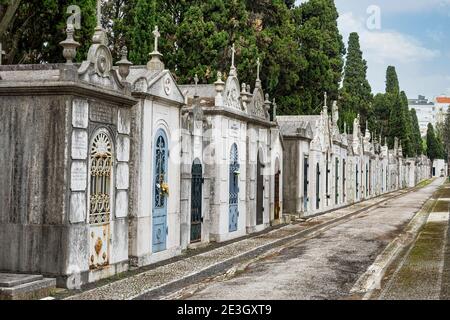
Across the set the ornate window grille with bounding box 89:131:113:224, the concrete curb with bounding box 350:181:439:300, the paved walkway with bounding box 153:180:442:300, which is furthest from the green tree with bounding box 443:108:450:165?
the ornate window grille with bounding box 89:131:113:224

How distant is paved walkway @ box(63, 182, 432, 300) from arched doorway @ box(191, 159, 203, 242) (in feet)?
2.60

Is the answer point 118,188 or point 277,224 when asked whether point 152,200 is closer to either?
point 118,188

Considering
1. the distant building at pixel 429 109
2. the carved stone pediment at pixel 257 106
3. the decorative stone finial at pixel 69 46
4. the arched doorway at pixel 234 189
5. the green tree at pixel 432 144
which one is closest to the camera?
the decorative stone finial at pixel 69 46

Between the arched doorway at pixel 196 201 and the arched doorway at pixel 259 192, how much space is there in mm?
5037

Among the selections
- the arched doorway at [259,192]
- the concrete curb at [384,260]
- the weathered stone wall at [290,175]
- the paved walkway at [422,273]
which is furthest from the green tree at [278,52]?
the paved walkway at [422,273]

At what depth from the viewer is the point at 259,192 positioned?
73.6 feet

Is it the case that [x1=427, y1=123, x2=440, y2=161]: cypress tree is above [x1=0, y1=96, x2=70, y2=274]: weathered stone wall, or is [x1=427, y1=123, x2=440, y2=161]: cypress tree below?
above

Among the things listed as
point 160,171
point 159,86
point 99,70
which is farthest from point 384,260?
point 99,70

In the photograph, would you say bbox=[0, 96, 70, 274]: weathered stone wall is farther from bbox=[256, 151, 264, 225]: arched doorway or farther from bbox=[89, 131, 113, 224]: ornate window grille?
bbox=[256, 151, 264, 225]: arched doorway

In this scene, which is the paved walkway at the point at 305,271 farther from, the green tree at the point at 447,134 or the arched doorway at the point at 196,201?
the green tree at the point at 447,134

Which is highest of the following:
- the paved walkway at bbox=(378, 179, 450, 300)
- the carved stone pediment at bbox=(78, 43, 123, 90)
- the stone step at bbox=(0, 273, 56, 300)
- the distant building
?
the distant building

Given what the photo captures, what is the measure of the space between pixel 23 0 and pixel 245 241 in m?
11.3

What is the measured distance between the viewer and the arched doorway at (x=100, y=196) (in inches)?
455

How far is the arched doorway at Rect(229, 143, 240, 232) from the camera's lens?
19453 mm
